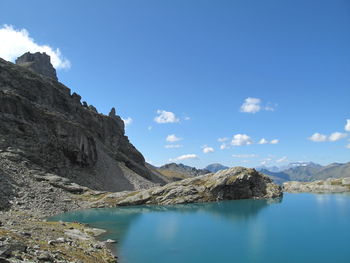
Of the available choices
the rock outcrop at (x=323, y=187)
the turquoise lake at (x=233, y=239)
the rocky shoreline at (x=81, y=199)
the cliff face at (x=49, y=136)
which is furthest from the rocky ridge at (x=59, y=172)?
the rock outcrop at (x=323, y=187)

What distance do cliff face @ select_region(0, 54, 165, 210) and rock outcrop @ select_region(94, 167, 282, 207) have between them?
25264mm

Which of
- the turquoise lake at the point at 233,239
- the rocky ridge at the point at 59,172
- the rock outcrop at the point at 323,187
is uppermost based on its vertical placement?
the rocky ridge at the point at 59,172

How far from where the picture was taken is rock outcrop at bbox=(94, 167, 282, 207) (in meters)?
107

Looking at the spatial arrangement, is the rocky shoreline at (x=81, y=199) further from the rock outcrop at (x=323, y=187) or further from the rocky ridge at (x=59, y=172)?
the rock outcrop at (x=323, y=187)

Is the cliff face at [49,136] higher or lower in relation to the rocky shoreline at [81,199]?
higher

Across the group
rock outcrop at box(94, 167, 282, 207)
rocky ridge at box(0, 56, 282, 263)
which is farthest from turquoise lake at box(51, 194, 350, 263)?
rock outcrop at box(94, 167, 282, 207)

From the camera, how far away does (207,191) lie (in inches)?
4574

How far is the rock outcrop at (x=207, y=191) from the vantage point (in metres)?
107

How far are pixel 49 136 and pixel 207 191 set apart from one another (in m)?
71.1

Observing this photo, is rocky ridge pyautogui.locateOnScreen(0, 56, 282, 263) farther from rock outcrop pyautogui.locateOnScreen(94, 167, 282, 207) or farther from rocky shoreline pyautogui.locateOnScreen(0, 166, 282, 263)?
rocky shoreline pyautogui.locateOnScreen(0, 166, 282, 263)

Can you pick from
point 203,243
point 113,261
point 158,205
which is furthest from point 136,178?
point 113,261

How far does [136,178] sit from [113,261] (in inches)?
5147

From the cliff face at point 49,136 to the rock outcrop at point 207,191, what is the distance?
25264mm

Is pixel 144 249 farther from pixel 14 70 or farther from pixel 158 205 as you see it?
pixel 14 70
